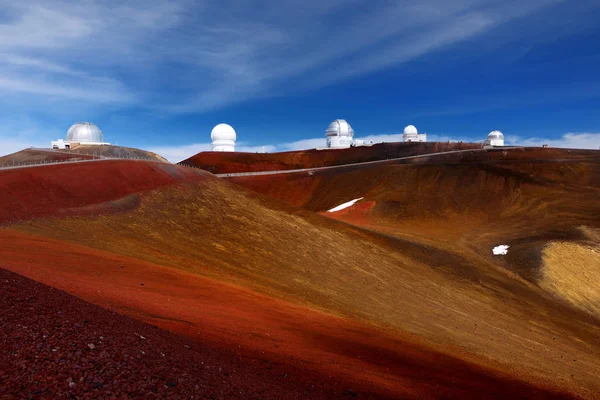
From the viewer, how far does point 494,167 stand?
70.4 metres

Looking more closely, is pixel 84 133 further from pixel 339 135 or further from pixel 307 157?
pixel 339 135

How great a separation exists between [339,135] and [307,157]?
1245cm

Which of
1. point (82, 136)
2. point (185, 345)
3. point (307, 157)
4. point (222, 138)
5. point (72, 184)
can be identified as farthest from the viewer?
point (222, 138)

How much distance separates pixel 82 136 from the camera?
82062mm

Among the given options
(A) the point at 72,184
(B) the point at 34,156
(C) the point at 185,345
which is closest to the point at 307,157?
(B) the point at 34,156

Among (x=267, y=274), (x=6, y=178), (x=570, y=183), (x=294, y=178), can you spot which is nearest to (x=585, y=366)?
(x=267, y=274)

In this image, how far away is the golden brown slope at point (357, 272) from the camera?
19688 mm

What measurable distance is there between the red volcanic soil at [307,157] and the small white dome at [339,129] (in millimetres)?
10061

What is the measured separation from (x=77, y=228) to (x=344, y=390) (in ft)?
58.5

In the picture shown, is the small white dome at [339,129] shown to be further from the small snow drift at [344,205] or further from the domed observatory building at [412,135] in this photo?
the small snow drift at [344,205]

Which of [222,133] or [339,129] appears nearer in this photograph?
[222,133]

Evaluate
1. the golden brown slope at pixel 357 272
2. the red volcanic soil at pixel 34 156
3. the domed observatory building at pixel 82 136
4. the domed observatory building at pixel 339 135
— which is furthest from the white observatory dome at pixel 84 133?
the golden brown slope at pixel 357 272

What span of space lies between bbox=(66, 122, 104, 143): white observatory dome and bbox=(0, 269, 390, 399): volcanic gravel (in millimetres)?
81159

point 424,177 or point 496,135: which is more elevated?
point 496,135
